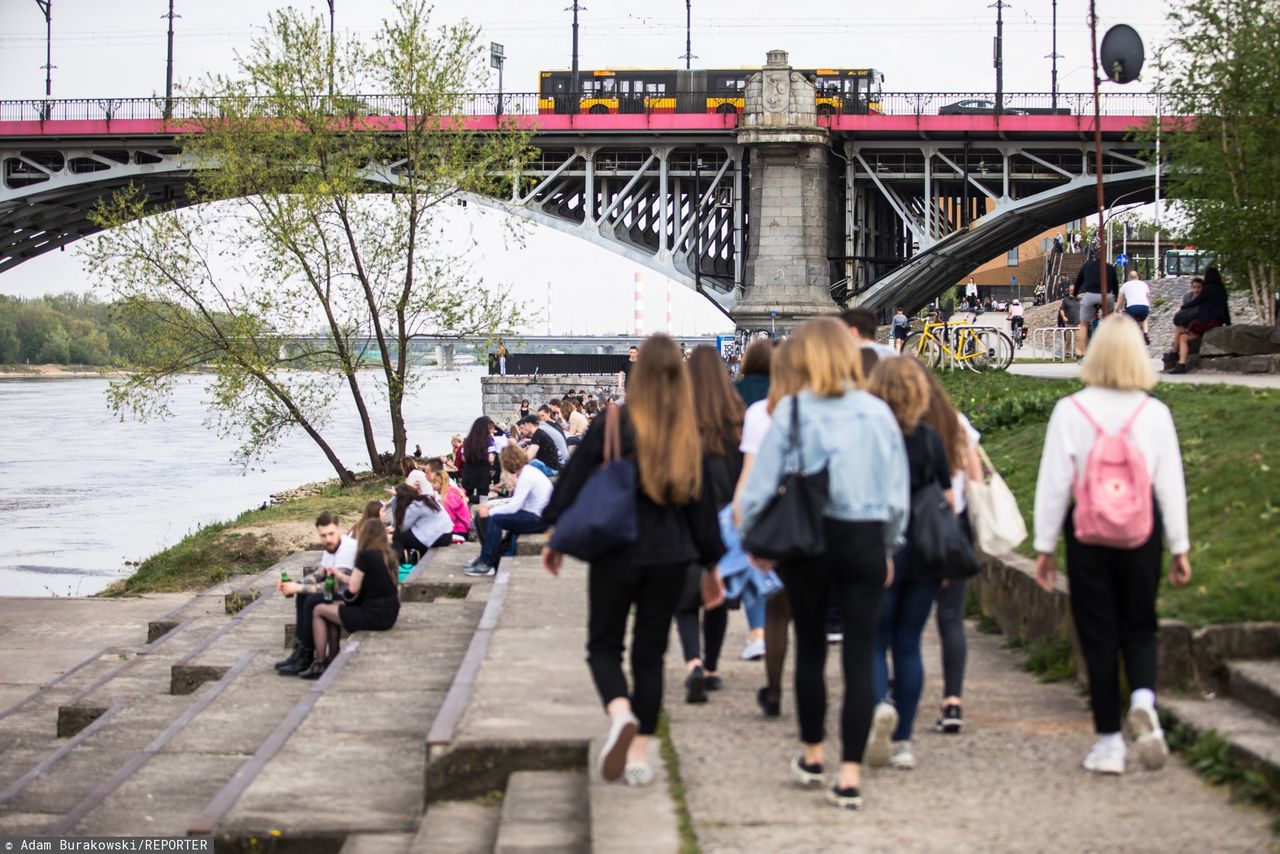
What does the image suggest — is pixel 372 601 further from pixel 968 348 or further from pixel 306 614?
pixel 968 348

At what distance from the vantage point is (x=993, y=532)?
7.01 metres

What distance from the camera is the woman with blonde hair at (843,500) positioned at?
571 centimetres

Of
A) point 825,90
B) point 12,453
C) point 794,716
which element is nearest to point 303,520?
point 794,716

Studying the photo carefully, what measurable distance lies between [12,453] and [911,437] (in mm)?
59767

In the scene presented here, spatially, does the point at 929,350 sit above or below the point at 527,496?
above

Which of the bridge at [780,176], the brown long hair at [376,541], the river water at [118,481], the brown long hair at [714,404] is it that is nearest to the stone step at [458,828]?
the brown long hair at [714,404]

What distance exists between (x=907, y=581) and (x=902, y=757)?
25.3 inches

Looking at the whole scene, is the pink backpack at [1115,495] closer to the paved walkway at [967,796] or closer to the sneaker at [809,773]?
the paved walkway at [967,796]

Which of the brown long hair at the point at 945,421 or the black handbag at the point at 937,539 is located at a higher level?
the brown long hair at the point at 945,421

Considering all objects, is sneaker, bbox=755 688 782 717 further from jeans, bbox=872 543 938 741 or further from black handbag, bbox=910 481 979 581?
black handbag, bbox=910 481 979 581

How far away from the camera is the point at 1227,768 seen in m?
5.99

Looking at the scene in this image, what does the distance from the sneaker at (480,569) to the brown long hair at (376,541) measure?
249 cm

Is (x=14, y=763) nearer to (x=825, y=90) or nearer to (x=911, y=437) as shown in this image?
(x=911, y=437)

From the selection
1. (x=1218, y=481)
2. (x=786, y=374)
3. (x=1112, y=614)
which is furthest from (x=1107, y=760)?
(x=1218, y=481)
